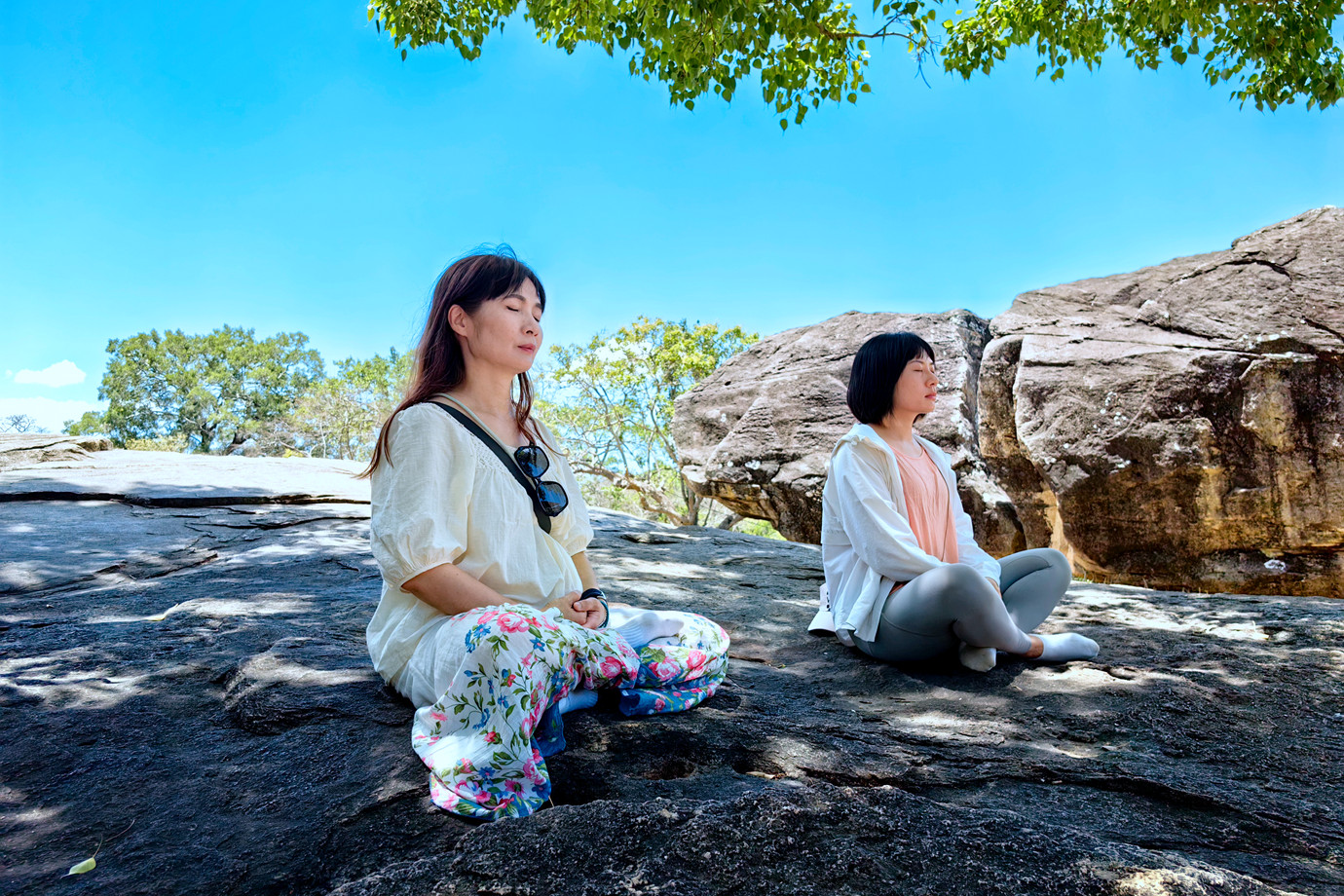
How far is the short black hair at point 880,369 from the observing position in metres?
3.42

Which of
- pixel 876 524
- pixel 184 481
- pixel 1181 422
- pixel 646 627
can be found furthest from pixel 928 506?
pixel 184 481

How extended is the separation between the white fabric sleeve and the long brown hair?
130 centimetres

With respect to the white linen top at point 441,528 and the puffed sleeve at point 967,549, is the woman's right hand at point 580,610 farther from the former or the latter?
the puffed sleeve at point 967,549

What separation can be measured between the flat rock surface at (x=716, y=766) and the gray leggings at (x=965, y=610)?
0.11 metres

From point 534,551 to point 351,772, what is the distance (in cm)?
78

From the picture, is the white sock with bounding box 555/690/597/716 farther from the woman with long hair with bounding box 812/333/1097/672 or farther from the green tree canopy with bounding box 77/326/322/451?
the green tree canopy with bounding box 77/326/322/451

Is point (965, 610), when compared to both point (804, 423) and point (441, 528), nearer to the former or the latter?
point (441, 528)

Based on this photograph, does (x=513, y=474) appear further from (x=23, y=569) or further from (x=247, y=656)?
(x=23, y=569)

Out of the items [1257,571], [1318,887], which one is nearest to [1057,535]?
[1257,571]

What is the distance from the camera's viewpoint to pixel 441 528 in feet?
7.48

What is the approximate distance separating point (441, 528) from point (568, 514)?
508mm

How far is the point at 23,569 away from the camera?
14.1 ft

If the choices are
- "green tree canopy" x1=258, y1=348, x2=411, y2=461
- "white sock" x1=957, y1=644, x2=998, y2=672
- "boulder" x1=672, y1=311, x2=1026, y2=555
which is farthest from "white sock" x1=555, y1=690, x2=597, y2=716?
"green tree canopy" x1=258, y1=348, x2=411, y2=461

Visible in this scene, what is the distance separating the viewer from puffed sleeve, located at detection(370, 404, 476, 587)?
7.38ft
